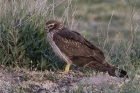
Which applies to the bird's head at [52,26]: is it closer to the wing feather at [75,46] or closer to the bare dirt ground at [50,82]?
the wing feather at [75,46]

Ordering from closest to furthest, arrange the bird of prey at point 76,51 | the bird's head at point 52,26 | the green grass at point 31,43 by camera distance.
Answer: the bird of prey at point 76,51
the bird's head at point 52,26
the green grass at point 31,43

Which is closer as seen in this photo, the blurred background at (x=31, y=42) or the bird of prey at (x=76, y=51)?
the bird of prey at (x=76, y=51)

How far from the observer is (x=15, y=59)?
8.81 metres

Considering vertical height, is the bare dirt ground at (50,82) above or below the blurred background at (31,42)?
below

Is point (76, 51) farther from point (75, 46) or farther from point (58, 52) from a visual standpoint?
point (58, 52)

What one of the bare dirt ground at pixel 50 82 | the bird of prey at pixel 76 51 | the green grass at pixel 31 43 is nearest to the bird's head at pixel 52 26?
the bird of prey at pixel 76 51

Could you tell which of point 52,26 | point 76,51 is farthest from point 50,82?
point 52,26

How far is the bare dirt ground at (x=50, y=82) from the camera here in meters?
7.56

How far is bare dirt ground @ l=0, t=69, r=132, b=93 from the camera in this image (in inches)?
298

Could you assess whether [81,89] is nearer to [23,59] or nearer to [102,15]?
[23,59]

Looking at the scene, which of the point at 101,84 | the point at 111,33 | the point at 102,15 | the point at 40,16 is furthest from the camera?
the point at 102,15

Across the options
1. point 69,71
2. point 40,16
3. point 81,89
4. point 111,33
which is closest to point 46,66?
point 69,71

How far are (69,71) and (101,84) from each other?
1140 mm

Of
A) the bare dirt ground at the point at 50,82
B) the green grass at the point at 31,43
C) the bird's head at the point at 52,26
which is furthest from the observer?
the green grass at the point at 31,43
